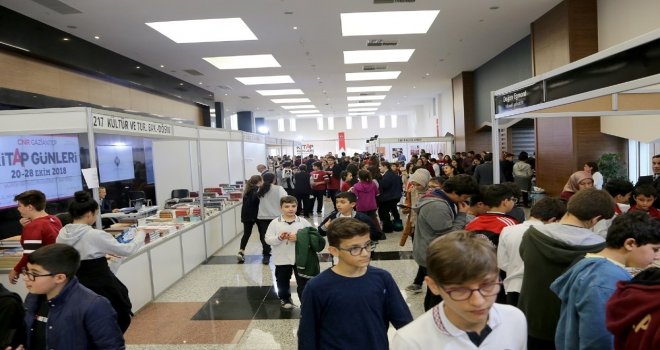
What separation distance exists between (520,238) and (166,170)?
709 centimetres

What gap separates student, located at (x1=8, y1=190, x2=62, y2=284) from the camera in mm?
3459

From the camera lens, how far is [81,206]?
10.7ft

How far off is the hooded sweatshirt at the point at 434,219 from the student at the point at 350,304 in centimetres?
174

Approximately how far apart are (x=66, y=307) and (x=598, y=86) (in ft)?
10.7

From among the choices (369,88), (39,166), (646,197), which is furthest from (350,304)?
(369,88)

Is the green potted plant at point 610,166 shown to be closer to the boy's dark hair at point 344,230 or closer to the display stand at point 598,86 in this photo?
the display stand at point 598,86

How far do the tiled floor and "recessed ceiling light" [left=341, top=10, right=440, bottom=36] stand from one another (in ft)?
15.0

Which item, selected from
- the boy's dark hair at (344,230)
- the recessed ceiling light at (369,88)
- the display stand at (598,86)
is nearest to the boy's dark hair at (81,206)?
the boy's dark hair at (344,230)

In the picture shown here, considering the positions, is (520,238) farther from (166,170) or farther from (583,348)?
(166,170)

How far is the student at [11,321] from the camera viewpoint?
1.96m

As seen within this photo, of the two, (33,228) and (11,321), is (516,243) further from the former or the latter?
(33,228)

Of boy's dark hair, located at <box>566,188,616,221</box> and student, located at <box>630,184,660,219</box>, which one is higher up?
boy's dark hair, located at <box>566,188,616,221</box>

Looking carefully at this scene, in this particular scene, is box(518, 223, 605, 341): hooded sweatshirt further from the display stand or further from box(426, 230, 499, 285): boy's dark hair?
box(426, 230, 499, 285): boy's dark hair

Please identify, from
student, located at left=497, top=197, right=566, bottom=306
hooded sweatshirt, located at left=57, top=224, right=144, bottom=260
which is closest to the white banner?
hooded sweatshirt, located at left=57, top=224, right=144, bottom=260
